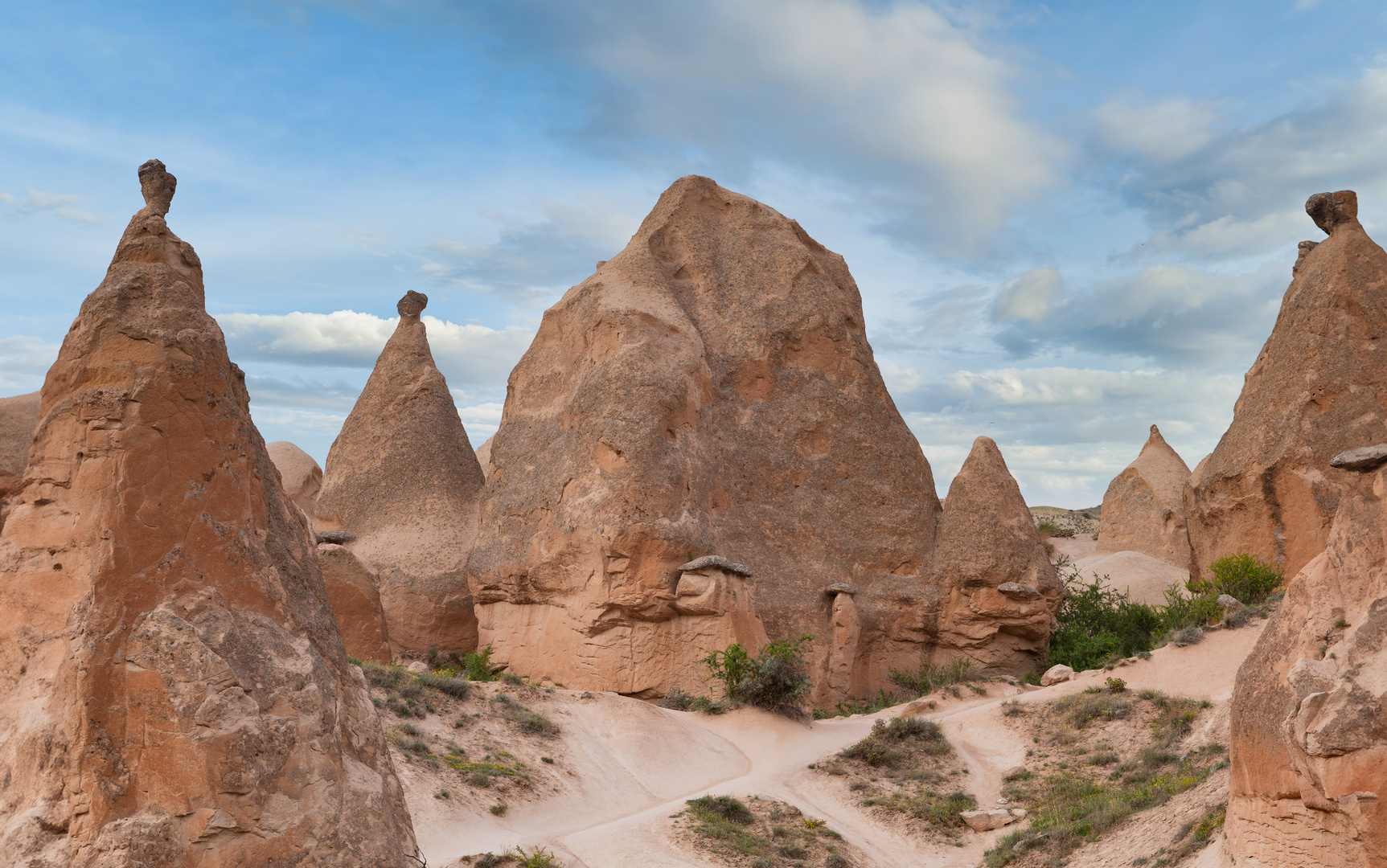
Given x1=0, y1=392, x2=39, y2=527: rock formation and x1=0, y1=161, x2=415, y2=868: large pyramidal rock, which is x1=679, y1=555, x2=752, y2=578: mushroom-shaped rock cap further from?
x1=0, y1=161, x2=415, y2=868: large pyramidal rock

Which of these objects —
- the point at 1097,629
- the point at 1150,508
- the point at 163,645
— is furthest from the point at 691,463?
the point at 1150,508

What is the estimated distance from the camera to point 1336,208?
19.4 meters

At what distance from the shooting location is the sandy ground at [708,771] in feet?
33.7

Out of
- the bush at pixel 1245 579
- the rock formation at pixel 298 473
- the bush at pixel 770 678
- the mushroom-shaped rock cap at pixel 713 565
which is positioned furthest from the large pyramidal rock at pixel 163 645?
the rock formation at pixel 298 473

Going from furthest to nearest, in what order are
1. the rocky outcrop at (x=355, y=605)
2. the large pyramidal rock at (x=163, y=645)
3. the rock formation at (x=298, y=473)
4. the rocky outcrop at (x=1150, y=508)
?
the rocky outcrop at (x=1150, y=508) → the rock formation at (x=298, y=473) → the rocky outcrop at (x=355, y=605) → the large pyramidal rock at (x=163, y=645)

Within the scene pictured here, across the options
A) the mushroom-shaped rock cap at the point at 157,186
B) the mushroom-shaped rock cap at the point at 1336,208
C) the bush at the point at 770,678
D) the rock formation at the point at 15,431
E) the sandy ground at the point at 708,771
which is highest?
the mushroom-shaped rock cap at the point at 1336,208

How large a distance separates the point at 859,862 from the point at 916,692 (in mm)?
7701

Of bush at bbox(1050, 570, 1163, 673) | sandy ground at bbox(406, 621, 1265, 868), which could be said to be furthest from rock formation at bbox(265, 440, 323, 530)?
bush at bbox(1050, 570, 1163, 673)

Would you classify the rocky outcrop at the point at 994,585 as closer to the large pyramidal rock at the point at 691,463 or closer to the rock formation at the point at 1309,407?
the large pyramidal rock at the point at 691,463

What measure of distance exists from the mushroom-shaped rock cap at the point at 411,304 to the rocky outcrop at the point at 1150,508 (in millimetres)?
18260

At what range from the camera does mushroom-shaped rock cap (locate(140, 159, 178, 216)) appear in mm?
6809

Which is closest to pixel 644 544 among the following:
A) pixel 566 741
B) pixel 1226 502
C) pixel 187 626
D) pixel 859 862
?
pixel 566 741

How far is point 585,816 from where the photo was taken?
1148cm

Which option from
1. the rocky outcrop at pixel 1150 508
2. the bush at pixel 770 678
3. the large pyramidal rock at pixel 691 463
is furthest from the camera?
the rocky outcrop at pixel 1150 508
